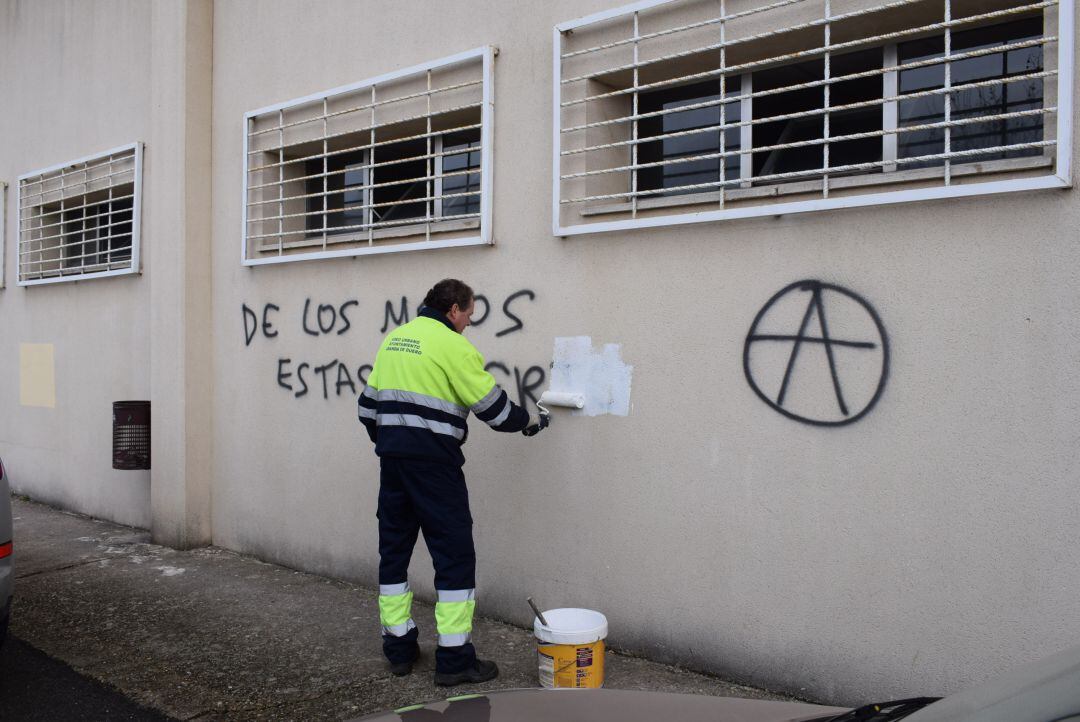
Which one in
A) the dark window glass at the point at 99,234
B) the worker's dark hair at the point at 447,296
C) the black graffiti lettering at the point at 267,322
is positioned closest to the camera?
the worker's dark hair at the point at 447,296

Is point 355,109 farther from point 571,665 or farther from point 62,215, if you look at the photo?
point 62,215

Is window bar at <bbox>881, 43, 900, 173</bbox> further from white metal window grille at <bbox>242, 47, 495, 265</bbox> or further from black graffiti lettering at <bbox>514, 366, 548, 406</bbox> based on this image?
white metal window grille at <bbox>242, 47, 495, 265</bbox>

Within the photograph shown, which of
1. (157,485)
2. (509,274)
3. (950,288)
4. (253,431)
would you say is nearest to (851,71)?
(950,288)

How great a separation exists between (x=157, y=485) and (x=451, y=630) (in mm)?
3813

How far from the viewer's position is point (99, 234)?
838cm

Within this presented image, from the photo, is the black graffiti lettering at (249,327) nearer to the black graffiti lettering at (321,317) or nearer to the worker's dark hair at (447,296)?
the black graffiti lettering at (321,317)

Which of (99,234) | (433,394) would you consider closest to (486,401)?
(433,394)

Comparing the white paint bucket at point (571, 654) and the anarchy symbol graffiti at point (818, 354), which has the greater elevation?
the anarchy symbol graffiti at point (818, 354)

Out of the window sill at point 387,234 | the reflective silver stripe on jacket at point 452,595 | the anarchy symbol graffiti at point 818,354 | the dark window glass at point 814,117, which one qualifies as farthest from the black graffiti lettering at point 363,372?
the dark window glass at point 814,117

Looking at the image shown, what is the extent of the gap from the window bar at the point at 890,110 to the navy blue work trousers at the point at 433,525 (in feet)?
7.93

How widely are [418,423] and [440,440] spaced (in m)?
0.13

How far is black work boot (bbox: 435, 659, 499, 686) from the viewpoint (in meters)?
4.06

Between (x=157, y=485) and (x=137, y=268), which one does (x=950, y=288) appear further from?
(x=137, y=268)

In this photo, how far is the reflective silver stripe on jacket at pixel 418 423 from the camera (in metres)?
4.11
